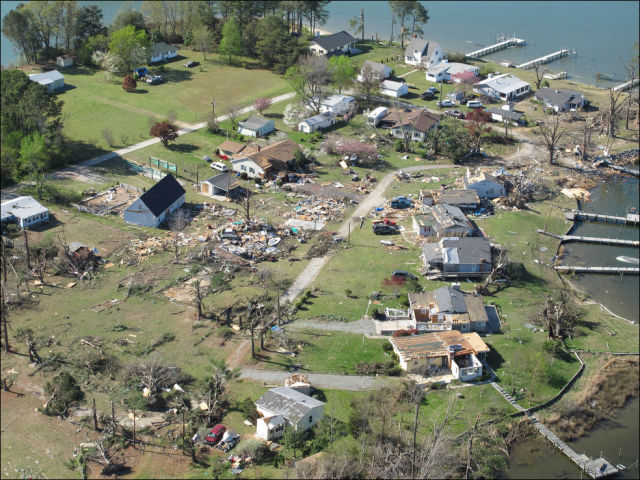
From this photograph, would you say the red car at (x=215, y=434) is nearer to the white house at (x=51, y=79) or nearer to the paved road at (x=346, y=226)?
the paved road at (x=346, y=226)

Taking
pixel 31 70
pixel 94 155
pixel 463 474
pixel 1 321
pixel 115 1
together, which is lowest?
pixel 463 474

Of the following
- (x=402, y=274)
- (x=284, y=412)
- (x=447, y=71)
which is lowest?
(x=284, y=412)

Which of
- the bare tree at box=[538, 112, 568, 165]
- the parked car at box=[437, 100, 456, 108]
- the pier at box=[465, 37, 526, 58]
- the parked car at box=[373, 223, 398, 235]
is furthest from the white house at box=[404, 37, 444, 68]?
the parked car at box=[373, 223, 398, 235]

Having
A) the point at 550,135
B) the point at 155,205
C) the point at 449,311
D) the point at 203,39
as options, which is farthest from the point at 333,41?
the point at 449,311

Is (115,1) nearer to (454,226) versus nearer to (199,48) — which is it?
(199,48)

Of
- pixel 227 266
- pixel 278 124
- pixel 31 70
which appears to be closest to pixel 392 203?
pixel 227 266

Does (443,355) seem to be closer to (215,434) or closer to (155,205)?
(215,434)
